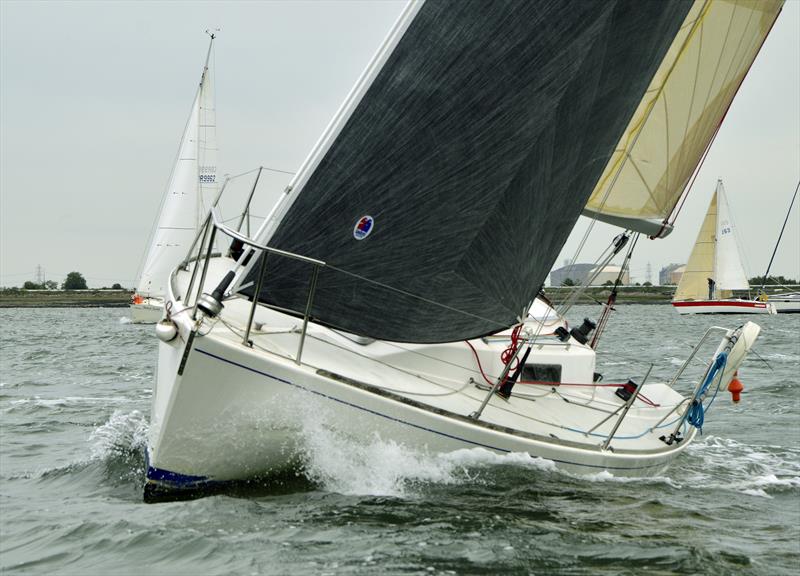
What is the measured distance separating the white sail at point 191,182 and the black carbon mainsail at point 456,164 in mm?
29935

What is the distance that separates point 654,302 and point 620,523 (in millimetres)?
65261

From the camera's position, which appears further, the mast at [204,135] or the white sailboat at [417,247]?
the mast at [204,135]

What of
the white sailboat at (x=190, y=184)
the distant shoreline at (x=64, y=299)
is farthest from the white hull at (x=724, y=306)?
the distant shoreline at (x=64, y=299)

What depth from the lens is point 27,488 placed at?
657 centimetres

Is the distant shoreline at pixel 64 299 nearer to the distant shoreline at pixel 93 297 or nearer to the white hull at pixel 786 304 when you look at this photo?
the distant shoreline at pixel 93 297

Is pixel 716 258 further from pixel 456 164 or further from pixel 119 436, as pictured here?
pixel 456 164

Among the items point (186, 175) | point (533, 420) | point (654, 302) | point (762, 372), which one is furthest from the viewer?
point (654, 302)

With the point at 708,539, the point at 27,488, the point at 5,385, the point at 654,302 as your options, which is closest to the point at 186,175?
the point at 5,385

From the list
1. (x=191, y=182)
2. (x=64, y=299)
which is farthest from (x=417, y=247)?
(x=64, y=299)

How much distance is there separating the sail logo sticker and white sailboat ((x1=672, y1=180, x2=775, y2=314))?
140ft

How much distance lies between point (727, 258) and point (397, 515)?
44.7 metres

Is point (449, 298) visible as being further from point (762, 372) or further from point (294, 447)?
point (762, 372)

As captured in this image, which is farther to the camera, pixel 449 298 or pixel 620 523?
pixel 449 298

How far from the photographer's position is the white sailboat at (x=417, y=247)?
570cm
